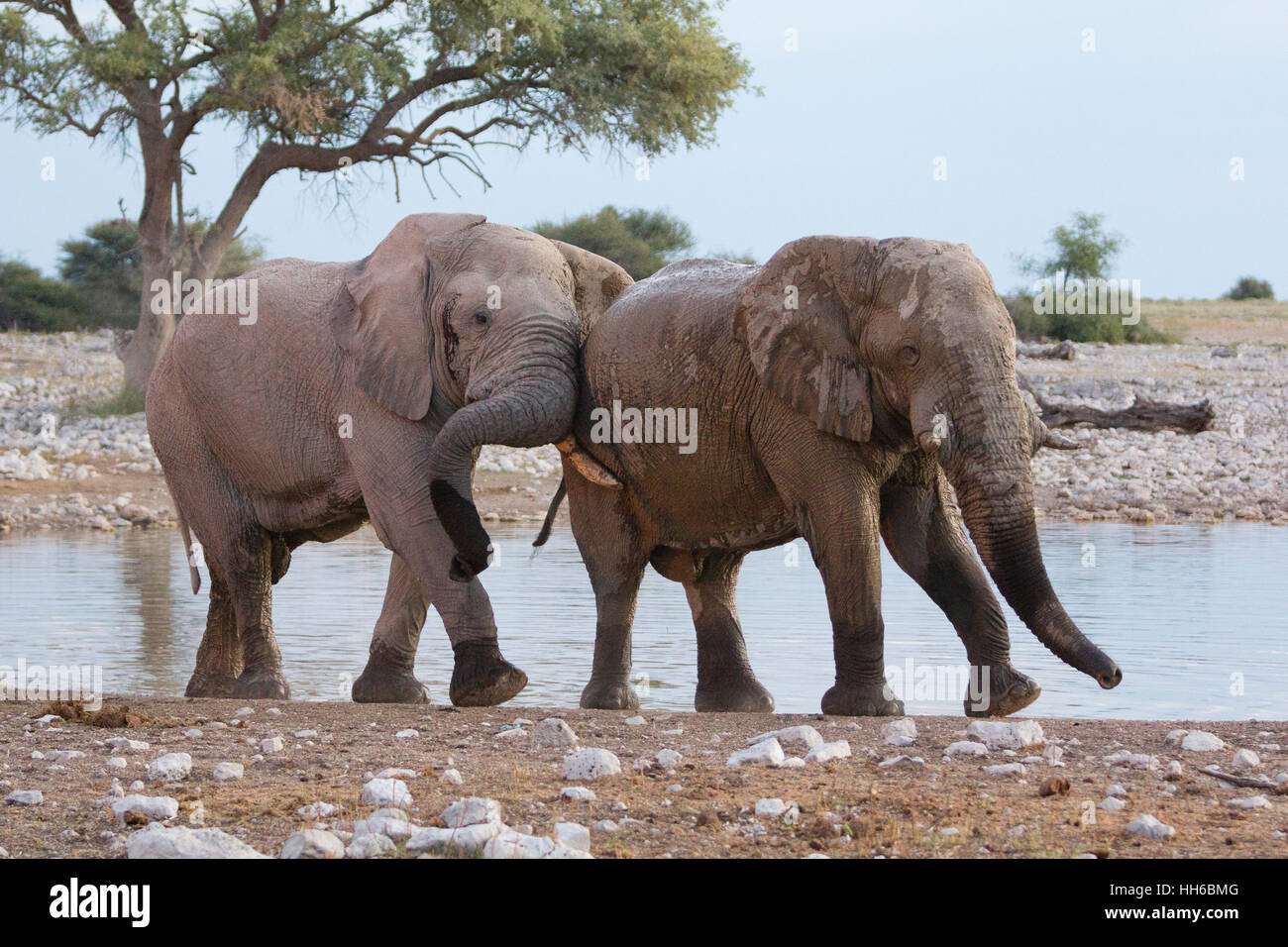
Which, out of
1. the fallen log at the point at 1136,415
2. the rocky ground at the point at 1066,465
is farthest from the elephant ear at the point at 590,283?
the fallen log at the point at 1136,415

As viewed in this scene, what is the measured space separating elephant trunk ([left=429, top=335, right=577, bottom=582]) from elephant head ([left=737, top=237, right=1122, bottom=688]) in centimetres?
89

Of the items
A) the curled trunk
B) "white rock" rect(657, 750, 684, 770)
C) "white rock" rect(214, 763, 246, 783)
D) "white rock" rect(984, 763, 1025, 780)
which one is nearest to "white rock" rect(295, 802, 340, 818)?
"white rock" rect(214, 763, 246, 783)

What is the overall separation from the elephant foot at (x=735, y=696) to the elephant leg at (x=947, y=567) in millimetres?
895

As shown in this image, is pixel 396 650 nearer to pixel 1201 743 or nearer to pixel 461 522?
pixel 461 522

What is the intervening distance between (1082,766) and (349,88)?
65.3ft

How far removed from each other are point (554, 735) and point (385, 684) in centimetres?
219

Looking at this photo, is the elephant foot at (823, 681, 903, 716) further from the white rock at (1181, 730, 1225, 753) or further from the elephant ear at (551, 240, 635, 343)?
the elephant ear at (551, 240, 635, 343)

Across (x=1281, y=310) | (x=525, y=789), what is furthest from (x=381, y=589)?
(x=1281, y=310)

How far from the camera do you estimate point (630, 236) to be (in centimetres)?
4069

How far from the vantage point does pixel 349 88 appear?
23.3m

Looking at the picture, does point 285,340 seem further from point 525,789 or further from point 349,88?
point 349,88

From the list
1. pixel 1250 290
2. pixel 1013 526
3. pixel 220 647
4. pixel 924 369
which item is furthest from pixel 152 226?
pixel 1250 290

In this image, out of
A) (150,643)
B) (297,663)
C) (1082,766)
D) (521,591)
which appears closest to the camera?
(1082,766)

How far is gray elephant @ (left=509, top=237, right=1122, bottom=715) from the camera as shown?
248 inches
